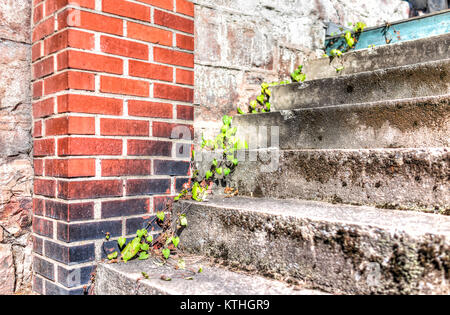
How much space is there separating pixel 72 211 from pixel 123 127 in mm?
425

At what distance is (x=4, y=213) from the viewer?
1761mm

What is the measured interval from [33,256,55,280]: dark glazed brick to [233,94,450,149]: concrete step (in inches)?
50.1

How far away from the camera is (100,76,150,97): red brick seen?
1.69 metres

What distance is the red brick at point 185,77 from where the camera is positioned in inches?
77.5

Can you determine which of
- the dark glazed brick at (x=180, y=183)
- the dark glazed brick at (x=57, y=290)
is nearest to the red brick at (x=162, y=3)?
the dark glazed brick at (x=180, y=183)

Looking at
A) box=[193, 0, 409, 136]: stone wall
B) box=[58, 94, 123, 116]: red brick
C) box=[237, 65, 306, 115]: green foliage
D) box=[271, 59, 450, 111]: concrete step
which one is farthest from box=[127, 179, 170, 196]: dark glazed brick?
box=[271, 59, 450, 111]: concrete step

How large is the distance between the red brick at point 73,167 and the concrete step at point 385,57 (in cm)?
176

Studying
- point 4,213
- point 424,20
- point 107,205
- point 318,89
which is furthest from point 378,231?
point 424,20

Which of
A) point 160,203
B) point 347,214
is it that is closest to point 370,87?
point 347,214

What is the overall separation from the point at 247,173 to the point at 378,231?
96cm

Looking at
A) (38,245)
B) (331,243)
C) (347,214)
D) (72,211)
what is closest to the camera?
(331,243)

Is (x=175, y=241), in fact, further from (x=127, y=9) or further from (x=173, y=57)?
(x=127, y=9)

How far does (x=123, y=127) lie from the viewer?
174cm

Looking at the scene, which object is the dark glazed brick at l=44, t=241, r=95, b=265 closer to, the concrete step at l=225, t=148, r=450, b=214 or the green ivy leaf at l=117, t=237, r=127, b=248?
the green ivy leaf at l=117, t=237, r=127, b=248
